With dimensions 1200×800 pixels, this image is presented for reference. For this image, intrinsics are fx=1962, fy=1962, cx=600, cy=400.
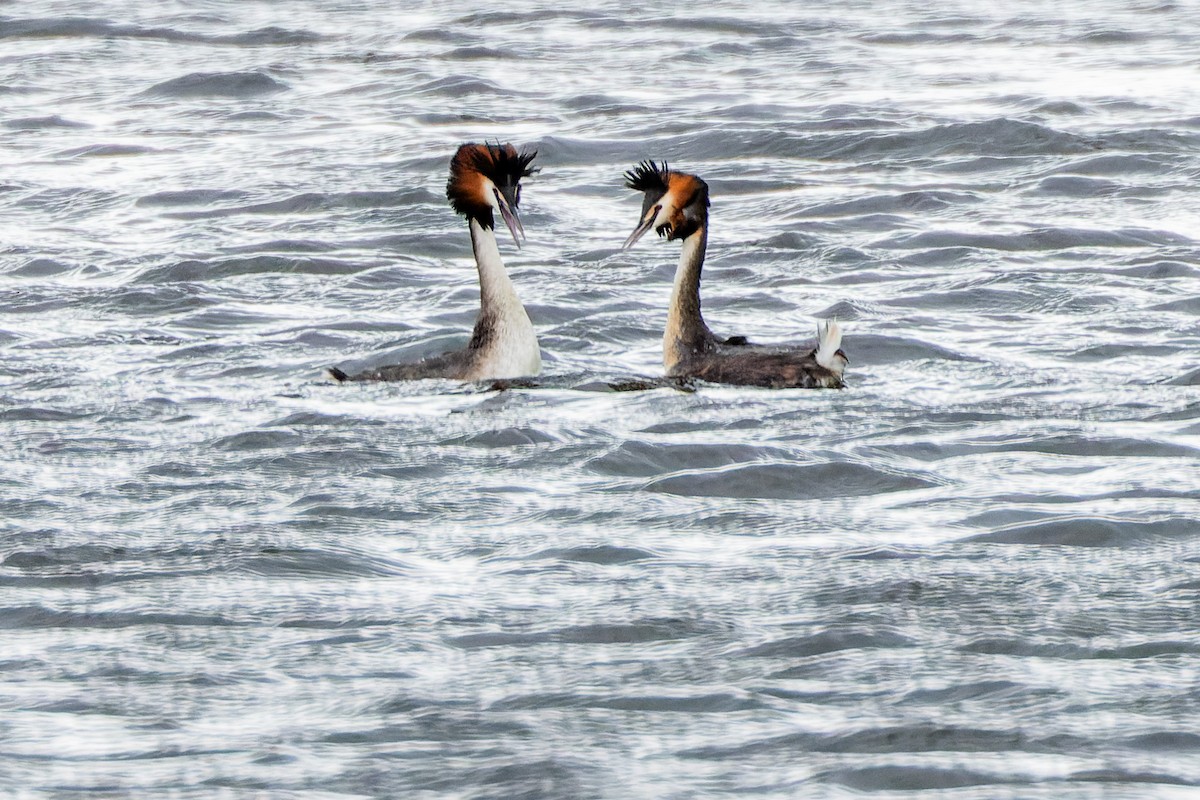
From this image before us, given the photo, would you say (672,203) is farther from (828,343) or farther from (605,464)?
(605,464)

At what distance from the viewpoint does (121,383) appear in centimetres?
1014

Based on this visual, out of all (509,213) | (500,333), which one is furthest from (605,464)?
(509,213)

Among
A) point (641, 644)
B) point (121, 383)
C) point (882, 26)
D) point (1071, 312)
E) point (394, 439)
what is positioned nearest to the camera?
point (641, 644)

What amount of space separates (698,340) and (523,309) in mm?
960

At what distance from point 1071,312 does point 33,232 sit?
7983 millimetres

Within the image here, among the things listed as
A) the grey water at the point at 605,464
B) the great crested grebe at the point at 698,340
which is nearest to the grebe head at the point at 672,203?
the great crested grebe at the point at 698,340

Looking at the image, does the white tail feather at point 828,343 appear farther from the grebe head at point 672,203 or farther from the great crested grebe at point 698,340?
the grebe head at point 672,203

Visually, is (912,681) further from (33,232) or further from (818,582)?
(33,232)

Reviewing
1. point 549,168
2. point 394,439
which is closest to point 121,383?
point 394,439

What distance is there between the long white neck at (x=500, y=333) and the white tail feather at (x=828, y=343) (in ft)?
5.51

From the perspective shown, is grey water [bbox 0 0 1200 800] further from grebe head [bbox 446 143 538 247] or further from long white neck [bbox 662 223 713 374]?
grebe head [bbox 446 143 538 247]

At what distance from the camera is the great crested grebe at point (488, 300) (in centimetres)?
1048

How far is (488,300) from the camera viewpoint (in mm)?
10711

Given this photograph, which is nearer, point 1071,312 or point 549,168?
point 1071,312
